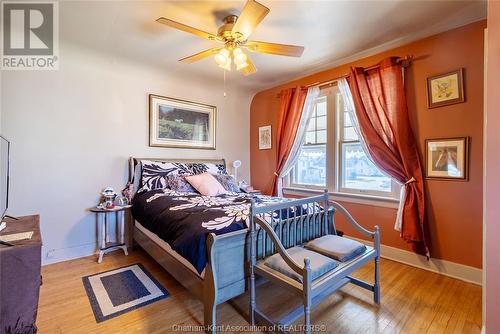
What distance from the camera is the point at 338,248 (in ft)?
5.65

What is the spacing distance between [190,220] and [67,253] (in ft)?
6.69

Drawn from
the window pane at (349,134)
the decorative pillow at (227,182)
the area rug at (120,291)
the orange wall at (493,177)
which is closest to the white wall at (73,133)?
the area rug at (120,291)

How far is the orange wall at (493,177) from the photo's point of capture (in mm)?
1200

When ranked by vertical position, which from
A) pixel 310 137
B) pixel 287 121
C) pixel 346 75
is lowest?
pixel 310 137

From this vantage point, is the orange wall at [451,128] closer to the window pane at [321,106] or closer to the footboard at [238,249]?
the window pane at [321,106]

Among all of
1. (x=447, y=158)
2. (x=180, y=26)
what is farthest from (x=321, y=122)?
(x=180, y=26)

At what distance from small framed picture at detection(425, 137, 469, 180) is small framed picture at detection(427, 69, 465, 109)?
14.7 inches

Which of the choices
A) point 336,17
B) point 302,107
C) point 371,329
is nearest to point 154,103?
point 302,107

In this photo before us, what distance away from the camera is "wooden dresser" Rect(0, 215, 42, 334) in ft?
3.83

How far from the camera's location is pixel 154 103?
3.27m

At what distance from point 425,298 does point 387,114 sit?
71.0 inches

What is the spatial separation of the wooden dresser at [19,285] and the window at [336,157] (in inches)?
121

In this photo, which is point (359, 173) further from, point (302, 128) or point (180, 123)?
point (180, 123)

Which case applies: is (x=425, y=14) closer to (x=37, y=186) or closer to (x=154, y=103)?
(x=154, y=103)
